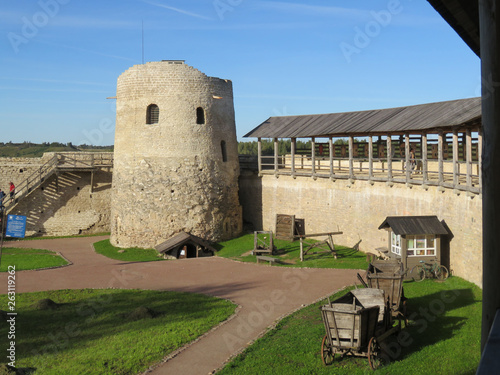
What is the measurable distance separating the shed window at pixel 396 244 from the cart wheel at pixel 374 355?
6.74 meters

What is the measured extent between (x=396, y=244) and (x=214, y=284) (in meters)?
6.13

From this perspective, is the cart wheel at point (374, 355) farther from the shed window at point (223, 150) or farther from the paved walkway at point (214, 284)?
the shed window at point (223, 150)

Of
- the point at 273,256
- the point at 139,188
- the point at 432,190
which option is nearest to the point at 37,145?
the point at 139,188

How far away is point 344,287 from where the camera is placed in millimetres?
16344

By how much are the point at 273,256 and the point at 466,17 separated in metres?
18.0

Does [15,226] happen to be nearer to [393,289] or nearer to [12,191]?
[393,289]

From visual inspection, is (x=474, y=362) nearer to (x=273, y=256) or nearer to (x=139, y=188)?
(x=273, y=256)

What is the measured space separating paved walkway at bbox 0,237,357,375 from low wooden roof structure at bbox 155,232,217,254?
39.5 inches

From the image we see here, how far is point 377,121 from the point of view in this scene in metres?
21.8

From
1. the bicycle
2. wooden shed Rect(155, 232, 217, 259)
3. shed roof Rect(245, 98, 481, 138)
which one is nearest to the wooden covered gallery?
shed roof Rect(245, 98, 481, 138)

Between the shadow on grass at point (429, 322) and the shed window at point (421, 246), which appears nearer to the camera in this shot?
the shadow on grass at point (429, 322)

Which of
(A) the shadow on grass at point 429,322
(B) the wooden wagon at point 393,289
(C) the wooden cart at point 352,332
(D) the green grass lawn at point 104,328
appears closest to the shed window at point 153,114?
(D) the green grass lawn at point 104,328

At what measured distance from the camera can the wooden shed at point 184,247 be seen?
78.2 ft

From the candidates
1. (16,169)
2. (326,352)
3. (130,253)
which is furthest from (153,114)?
(326,352)
